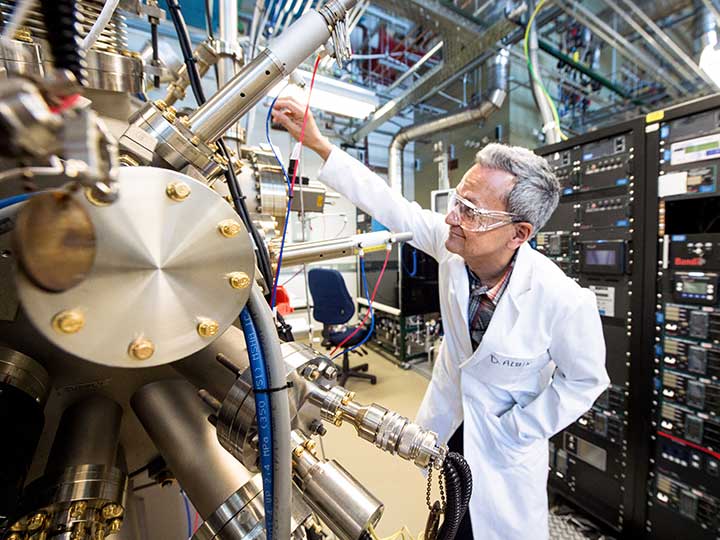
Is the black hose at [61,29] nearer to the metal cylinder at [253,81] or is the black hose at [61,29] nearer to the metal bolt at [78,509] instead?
the metal cylinder at [253,81]

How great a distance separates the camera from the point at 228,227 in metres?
0.24

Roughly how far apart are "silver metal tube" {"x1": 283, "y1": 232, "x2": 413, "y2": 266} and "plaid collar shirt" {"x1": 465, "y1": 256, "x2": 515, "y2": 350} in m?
0.57

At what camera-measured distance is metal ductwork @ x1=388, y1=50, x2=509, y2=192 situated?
2938mm

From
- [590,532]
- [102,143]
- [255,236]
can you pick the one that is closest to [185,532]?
[255,236]

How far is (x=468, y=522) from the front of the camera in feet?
3.51

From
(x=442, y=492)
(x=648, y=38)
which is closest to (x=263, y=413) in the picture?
(x=442, y=492)

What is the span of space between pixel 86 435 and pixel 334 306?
8.59 ft

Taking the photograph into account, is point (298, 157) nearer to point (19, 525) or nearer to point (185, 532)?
point (19, 525)

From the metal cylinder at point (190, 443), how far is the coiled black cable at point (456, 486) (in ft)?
0.75

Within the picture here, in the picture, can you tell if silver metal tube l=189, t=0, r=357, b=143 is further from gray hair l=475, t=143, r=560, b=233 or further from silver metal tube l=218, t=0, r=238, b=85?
gray hair l=475, t=143, r=560, b=233

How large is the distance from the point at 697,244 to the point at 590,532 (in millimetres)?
1378

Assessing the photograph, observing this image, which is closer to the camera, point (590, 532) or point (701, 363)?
point (701, 363)

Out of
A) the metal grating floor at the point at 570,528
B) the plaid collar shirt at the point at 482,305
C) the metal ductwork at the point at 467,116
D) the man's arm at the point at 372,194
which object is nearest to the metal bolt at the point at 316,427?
the man's arm at the point at 372,194

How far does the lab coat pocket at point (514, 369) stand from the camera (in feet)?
3.17
